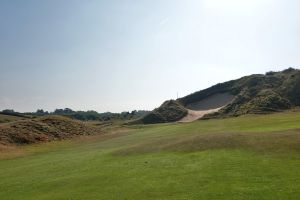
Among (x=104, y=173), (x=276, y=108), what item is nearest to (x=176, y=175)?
(x=104, y=173)

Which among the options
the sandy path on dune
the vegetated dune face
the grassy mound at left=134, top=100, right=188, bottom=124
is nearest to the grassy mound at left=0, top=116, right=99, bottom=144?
the grassy mound at left=134, top=100, right=188, bottom=124

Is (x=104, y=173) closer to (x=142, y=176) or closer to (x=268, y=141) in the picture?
(x=142, y=176)

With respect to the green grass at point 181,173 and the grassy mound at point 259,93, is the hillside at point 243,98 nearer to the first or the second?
the grassy mound at point 259,93

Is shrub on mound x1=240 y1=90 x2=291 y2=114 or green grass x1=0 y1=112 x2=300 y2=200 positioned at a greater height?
shrub on mound x1=240 y1=90 x2=291 y2=114

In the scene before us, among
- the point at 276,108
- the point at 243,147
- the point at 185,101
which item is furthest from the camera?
the point at 185,101

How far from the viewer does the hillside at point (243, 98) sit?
7531cm

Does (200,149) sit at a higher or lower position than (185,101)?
lower

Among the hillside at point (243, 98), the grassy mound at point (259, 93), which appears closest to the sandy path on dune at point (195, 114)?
the hillside at point (243, 98)

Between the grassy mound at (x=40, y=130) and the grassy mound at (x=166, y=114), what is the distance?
21.4 m

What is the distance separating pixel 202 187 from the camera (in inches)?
631

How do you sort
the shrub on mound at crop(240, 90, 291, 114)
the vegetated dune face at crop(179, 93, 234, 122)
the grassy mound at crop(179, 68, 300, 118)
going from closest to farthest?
the shrub on mound at crop(240, 90, 291, 114)
the grassy mound at crop(179, 68, 300, 118)
the vegetated dune face at crop(179, 93, 234, 122)

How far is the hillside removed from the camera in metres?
75.3

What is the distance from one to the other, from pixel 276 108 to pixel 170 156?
52.7 meters

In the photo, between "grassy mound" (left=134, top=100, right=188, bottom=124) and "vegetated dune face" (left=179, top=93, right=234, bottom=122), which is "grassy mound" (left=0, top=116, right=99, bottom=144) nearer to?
"grassy mound" (left=134, top=100, right=188, bottom=124)
